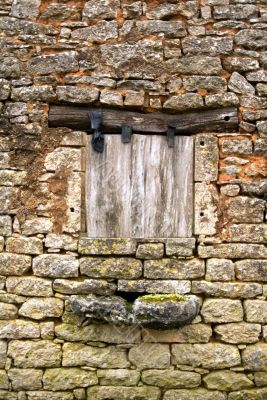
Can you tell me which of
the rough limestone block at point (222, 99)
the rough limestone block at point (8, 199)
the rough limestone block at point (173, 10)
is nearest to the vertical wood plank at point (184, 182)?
the rough limestone block at point (222, 99)

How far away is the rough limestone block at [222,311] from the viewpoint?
14.3 ft

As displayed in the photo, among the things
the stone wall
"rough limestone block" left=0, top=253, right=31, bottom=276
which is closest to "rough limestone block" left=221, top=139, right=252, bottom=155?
the stone wall

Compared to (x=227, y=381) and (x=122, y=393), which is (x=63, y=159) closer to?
(x=122, y=393)

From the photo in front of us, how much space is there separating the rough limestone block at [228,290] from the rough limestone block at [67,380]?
4.03 feet

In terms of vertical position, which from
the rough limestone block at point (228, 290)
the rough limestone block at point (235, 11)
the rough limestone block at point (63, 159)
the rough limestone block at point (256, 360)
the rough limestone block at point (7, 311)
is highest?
the rough limestone block at point (235, 11)

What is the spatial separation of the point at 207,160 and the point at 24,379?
2.59 meters

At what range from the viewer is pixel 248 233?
4.40m

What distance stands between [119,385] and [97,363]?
28 cm

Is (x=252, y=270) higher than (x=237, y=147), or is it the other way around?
(x=237, y=147)

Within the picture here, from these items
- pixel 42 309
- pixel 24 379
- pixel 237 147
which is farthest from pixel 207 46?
pixel 24 379

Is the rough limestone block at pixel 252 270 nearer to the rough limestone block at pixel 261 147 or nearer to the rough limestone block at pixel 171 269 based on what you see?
the rough limestone block at pixel 171 269

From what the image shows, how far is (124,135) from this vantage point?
4.54 m

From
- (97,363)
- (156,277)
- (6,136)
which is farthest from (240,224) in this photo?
(6,136)

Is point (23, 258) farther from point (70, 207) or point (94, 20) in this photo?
point (94, 20)
